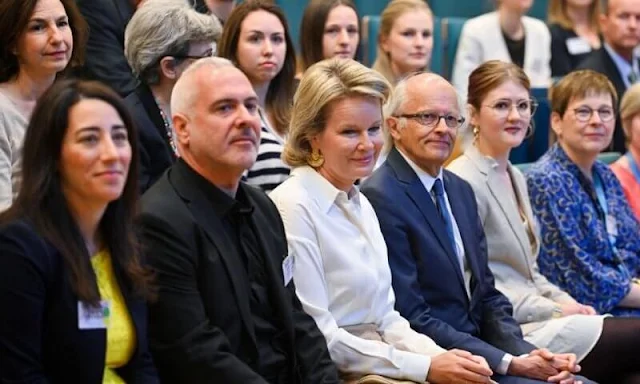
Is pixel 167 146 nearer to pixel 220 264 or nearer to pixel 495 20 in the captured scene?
pixel 220 264

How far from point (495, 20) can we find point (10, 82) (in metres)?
3.36

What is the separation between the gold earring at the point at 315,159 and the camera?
3404 mm

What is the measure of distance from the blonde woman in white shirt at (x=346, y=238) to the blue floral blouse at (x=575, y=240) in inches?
42.2

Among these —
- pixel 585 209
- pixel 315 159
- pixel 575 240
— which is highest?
pixel 315 159

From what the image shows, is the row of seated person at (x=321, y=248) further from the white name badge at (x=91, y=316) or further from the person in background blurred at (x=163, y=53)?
the person in background blurred at (x=163, y=53)

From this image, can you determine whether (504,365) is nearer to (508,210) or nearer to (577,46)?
(508,210)

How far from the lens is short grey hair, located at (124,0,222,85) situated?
369 centimetres

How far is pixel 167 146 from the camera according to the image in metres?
3.64

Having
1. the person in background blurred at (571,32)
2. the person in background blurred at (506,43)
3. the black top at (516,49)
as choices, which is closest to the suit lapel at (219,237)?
the person in background blurred at (506,43)

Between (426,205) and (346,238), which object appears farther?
(426,205)

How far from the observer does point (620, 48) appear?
21.1ft

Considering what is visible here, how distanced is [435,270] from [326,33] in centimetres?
159

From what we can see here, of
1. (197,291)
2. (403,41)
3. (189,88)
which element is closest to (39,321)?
(197,291)

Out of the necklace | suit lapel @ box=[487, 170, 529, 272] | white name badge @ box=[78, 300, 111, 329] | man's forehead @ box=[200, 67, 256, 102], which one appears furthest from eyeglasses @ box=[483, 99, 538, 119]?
white name badge @ box=[78, 300, 111, 329]
